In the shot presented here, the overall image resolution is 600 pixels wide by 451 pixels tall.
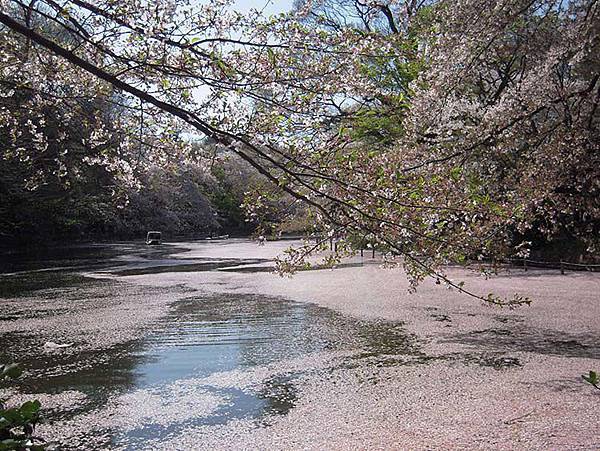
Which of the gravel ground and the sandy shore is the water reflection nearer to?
the gravel ground

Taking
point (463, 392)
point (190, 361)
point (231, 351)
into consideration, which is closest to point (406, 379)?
point (463, 392)

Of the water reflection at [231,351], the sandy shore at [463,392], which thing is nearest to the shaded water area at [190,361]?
the water reflection at [231,351]

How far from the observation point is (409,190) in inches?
113

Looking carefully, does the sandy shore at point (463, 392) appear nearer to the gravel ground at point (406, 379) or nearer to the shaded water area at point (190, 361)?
the gravel ground at point (406, 379)

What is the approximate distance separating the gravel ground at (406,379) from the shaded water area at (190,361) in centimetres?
3

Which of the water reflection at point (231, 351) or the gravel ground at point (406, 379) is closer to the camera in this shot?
the gravel ground at point (406, 379)

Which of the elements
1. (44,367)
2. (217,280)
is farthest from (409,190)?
(217,280)

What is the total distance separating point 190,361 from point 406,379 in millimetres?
2065

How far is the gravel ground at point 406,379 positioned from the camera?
3547 mm

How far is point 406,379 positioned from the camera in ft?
15.5

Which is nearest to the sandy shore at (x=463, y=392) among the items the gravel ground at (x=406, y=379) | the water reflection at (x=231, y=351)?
the gravel ground at (x=406, y=379)

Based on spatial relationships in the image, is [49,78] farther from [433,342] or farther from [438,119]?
[438,119]

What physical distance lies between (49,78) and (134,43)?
1.24 meters

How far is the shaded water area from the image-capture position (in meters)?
3.96
